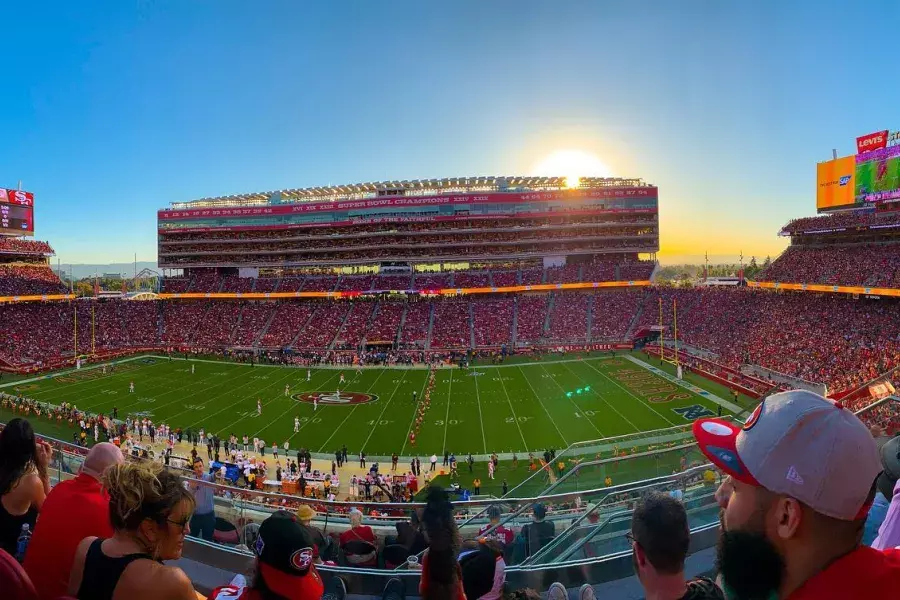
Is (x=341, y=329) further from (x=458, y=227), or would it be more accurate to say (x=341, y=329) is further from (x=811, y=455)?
(x=811, y=455)

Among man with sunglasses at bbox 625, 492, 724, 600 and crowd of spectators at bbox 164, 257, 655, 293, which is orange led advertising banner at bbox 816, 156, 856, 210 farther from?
man with sunglasses at bbox 625, 492, 724, 600

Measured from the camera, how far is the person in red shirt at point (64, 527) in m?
3.11

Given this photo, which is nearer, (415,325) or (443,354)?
(443,354)

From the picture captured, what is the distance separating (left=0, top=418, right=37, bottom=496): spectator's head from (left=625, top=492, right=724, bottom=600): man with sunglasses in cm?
432

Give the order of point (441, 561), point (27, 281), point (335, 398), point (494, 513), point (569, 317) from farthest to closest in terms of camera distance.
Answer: point (27, 281) < point (569, 317) < point (335, 398) < point (494, 513) < point (441, 561)

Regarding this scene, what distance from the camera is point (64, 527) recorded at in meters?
3.18

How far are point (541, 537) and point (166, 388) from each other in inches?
1446

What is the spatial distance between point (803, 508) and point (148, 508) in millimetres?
2883

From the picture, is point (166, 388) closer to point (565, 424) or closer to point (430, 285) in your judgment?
point (565, 424)

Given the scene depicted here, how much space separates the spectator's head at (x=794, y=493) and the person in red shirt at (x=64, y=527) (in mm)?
3259

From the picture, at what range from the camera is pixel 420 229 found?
67.8 m

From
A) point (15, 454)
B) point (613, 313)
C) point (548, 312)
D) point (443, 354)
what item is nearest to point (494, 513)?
point (15, 454)

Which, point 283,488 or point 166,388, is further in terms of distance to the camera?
point 166,388

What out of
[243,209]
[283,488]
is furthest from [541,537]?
[243,209]
